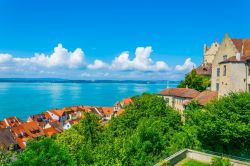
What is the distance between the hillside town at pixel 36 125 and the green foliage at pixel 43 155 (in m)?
5.58

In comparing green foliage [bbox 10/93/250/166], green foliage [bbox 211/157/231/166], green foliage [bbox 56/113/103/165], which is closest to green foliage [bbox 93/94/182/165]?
green foliage [bbox 10/93/250/166]

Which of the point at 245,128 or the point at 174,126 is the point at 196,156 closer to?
the point at 245,128

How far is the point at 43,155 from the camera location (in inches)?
791

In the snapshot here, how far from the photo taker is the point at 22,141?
72375 millimetres

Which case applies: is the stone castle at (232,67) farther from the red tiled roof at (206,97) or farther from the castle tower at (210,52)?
the castle tower at (210,52)

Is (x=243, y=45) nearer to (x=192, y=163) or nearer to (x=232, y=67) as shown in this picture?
(x=232, y=67)

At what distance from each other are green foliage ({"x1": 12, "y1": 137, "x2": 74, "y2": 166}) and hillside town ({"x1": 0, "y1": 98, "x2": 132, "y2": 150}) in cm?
558

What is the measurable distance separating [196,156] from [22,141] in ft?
207

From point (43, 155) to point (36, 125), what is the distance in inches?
2745

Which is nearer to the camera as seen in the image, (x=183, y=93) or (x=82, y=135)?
(x=82, y=135)

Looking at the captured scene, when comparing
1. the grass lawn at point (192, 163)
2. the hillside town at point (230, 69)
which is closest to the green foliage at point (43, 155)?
the grass lawn at point (192, 163)

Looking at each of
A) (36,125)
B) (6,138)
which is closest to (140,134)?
(6,138)

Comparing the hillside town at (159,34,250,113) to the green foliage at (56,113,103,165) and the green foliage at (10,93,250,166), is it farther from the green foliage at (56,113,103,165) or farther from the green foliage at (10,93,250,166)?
the green foliage at (56,113,103,165)

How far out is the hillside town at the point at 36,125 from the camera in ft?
213
